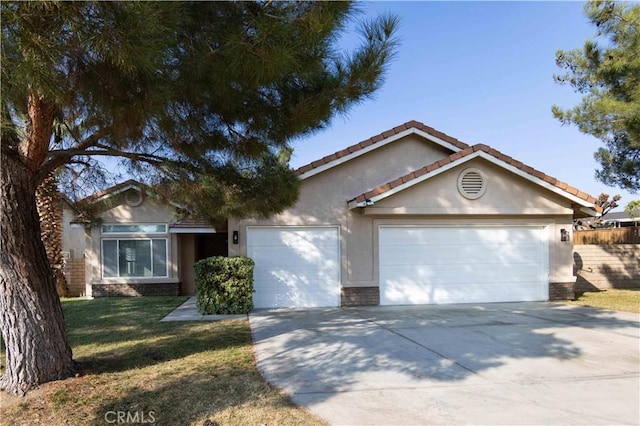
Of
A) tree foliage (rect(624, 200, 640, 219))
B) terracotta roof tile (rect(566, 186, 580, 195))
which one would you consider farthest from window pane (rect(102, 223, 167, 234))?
tree foliage (rect(624, 200, 640, 219))

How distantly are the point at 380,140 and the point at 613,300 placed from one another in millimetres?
8028

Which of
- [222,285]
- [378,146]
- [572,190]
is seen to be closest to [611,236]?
[572,190]

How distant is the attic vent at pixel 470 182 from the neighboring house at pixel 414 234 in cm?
3

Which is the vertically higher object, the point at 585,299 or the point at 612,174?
the point at 612,174

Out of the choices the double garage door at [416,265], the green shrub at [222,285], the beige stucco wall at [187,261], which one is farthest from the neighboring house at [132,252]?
the green shrub at [222,285]

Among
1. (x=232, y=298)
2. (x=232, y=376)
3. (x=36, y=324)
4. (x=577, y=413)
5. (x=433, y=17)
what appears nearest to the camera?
(x=577, y=413)

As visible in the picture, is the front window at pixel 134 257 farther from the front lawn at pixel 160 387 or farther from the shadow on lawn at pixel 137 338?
the front lawn at pixel 160 387

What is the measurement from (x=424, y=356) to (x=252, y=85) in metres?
4.58

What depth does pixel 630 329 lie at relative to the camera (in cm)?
859

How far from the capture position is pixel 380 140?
12.3m

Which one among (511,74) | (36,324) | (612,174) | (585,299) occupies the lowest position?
(585,299)

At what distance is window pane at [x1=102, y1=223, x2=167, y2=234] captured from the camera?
15.9 m

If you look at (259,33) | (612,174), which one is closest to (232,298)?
(259,33)

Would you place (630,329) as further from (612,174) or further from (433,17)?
(612,174)
